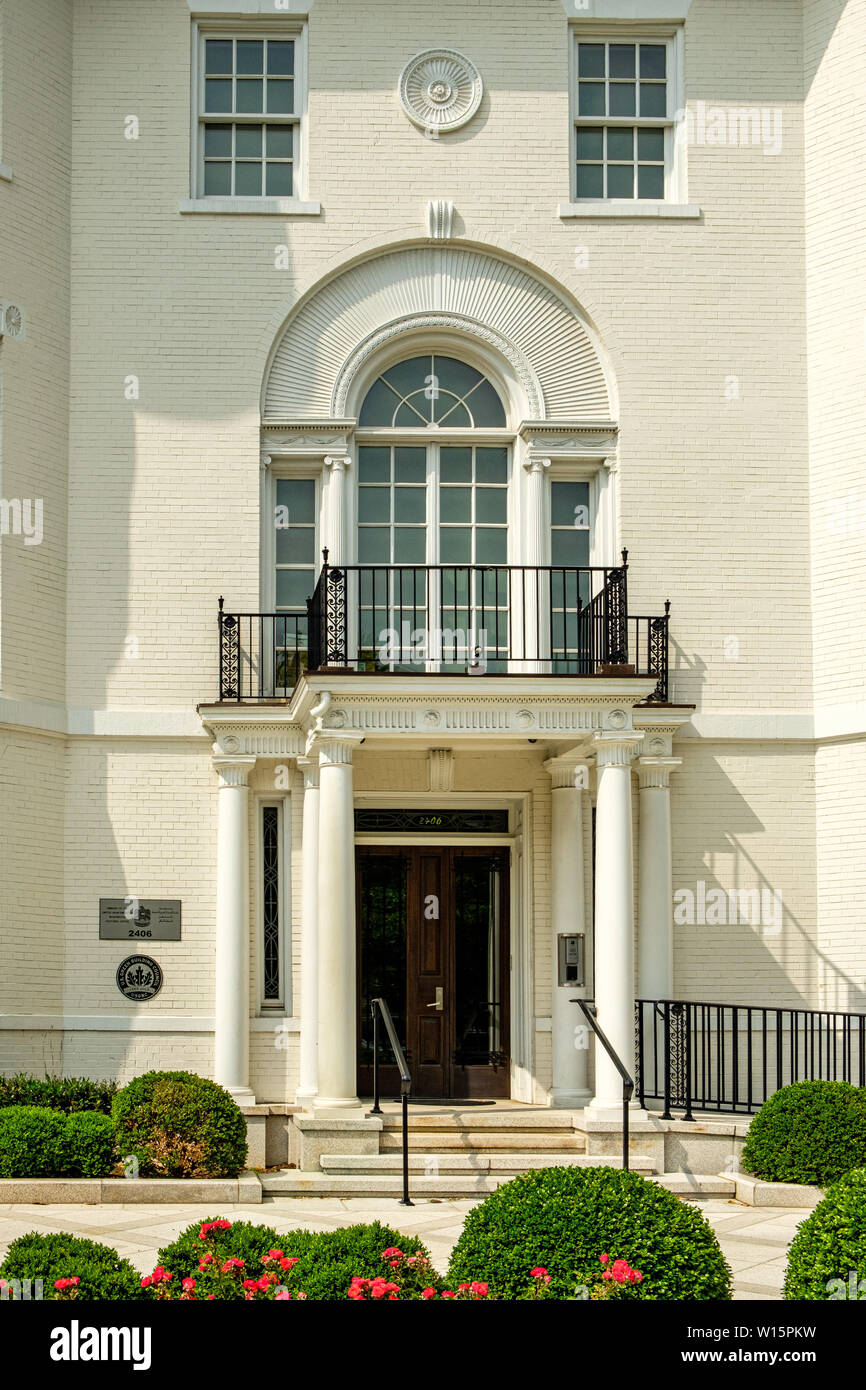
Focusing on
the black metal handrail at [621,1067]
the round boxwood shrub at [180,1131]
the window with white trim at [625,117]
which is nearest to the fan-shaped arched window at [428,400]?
the window with white trim at [625,117]

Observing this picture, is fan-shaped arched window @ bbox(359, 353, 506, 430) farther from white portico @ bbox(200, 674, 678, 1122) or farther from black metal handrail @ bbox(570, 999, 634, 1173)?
black metal handrail @ bbox(570, 999, 634, 1173)

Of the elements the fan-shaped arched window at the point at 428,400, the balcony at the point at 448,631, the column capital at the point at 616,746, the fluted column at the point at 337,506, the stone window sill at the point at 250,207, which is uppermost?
the stone window sill at the point at 250,207

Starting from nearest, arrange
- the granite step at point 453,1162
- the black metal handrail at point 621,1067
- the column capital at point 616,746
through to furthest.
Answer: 1. the black metal handrail at point 621,1067
2. the granite step at point 453,1162
3. the column capital at point 616,746

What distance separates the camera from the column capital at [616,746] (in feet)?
49.2

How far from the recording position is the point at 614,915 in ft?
48.8

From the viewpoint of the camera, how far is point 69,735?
1653 centimetres

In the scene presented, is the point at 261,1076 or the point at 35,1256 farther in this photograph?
the point at 261,1076

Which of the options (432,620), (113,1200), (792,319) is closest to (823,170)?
(792,319)

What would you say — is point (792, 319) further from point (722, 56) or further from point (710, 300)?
point (722, 56)

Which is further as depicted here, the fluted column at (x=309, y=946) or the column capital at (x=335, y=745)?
the fluted column at (x=309, y=946)

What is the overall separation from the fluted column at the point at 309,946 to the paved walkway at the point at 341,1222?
2.29m

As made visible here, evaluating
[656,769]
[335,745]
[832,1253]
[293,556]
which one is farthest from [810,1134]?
[293,556]

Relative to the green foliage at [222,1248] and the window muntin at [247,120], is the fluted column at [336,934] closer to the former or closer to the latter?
the window muntin at [247,120]
